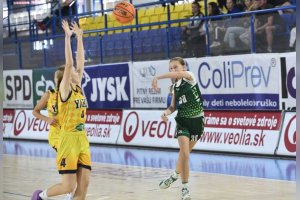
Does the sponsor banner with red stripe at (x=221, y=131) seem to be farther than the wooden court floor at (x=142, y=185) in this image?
Yes

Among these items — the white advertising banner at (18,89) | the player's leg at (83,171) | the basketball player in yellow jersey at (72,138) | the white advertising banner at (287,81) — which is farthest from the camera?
the white advertising banner at (18,89)

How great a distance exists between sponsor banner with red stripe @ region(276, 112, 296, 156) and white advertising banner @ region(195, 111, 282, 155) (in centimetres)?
15

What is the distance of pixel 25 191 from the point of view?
9.93 meters

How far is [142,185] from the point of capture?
34.5 feet

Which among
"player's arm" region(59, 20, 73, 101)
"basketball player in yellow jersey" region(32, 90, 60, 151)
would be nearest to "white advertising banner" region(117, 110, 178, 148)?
"basketball player in yellow jersey" region(32, 90, 60, 151)

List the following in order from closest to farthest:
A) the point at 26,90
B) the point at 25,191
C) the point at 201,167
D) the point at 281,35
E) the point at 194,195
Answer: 1. the point at 194,195
2. the point at 25,191
3. the point at 201,167
4. the point at 281,35
5. the point at 26,90

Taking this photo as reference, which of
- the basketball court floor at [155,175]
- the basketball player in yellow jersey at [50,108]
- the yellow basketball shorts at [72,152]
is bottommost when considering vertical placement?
the basketball court floor at [155,175]

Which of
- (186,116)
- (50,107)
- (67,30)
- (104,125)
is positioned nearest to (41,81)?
(104,125)

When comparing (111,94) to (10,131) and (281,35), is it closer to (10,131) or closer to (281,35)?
(10,131)

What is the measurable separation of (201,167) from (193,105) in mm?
4133

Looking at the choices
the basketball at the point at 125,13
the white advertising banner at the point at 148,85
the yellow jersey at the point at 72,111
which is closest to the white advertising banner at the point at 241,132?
the white advertising banner at the point at 148,85

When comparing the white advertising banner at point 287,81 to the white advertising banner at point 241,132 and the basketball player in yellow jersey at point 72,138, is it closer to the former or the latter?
the white advertising banner at point 241,132

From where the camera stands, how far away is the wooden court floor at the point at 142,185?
30.3 feet

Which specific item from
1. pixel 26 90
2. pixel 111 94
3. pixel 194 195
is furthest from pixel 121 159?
pixel 26 90
